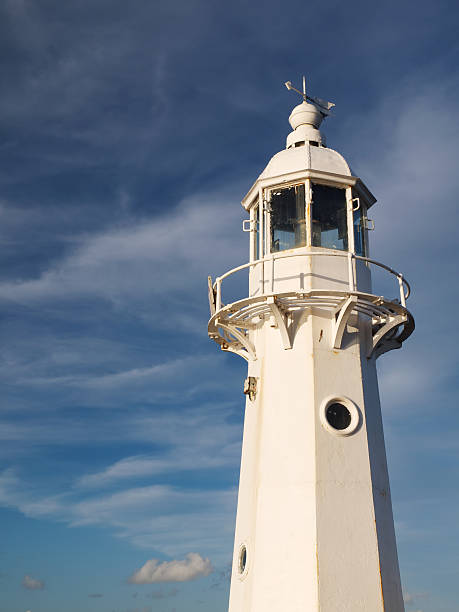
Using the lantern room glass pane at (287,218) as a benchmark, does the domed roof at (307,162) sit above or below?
above

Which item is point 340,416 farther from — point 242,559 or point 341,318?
point 242,559

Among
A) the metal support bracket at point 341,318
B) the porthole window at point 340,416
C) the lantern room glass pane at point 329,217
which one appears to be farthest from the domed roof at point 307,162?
the porthole window at point 340,416

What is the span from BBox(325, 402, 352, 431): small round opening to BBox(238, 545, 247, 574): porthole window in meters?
3.82

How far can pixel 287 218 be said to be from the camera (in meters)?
19.6

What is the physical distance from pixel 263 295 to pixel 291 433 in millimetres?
3494

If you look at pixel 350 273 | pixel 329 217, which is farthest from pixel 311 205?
pixel 350 273

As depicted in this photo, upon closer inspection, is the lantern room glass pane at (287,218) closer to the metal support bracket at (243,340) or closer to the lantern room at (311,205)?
the lantern room at (311,205)

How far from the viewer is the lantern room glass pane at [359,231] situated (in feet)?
64.5

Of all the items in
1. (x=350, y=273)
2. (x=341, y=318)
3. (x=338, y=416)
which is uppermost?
(x=350, y=273)

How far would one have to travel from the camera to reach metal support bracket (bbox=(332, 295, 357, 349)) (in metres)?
17.6

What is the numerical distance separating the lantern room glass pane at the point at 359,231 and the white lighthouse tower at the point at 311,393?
0.17 ft

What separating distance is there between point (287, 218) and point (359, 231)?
2.13 m

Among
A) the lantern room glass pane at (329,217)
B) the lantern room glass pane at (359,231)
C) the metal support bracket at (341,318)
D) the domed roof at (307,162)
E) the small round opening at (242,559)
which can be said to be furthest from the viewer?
the lantern room glass pane at (359,231)

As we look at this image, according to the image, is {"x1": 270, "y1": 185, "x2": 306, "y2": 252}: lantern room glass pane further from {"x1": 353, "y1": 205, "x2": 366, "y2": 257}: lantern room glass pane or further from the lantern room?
{"x1": 353, "y1": 205, "x2": 366, "y2": 257}: lantern room glass pane
